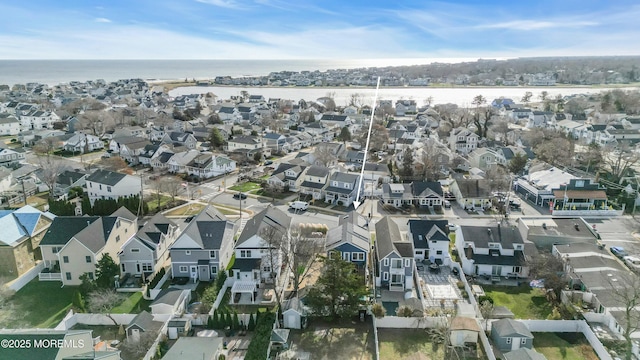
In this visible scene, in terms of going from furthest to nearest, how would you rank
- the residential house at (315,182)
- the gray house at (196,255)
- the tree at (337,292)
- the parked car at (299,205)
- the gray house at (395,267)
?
the residential house at (315,182)
the parked car at (299,205)
the gray house at (196,255)
the gray house at (395,267)
the tree at (337,292)

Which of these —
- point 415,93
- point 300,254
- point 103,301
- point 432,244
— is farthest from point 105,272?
point 415,93

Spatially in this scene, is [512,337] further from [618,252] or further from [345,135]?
[345,135]

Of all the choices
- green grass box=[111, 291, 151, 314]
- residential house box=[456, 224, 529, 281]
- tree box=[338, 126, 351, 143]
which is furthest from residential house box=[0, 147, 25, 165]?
residential house box=[456, 224, 529, 281]

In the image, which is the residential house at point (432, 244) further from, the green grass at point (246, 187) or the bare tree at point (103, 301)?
the green grass at point (246, 187)

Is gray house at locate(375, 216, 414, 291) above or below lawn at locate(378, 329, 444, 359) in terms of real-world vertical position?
above

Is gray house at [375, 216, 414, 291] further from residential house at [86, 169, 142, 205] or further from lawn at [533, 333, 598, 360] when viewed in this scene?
residential house at [86, 169, 142, 205]

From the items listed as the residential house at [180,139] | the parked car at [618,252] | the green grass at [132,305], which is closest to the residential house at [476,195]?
the parked car at [618,252]

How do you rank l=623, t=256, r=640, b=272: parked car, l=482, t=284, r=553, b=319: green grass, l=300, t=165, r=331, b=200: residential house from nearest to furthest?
l=482, t=284, r=553, b=319: green grass, l=623, t=256, r=640, b=272: parked car, l=300, t=165, r=331, b=200: residential house
